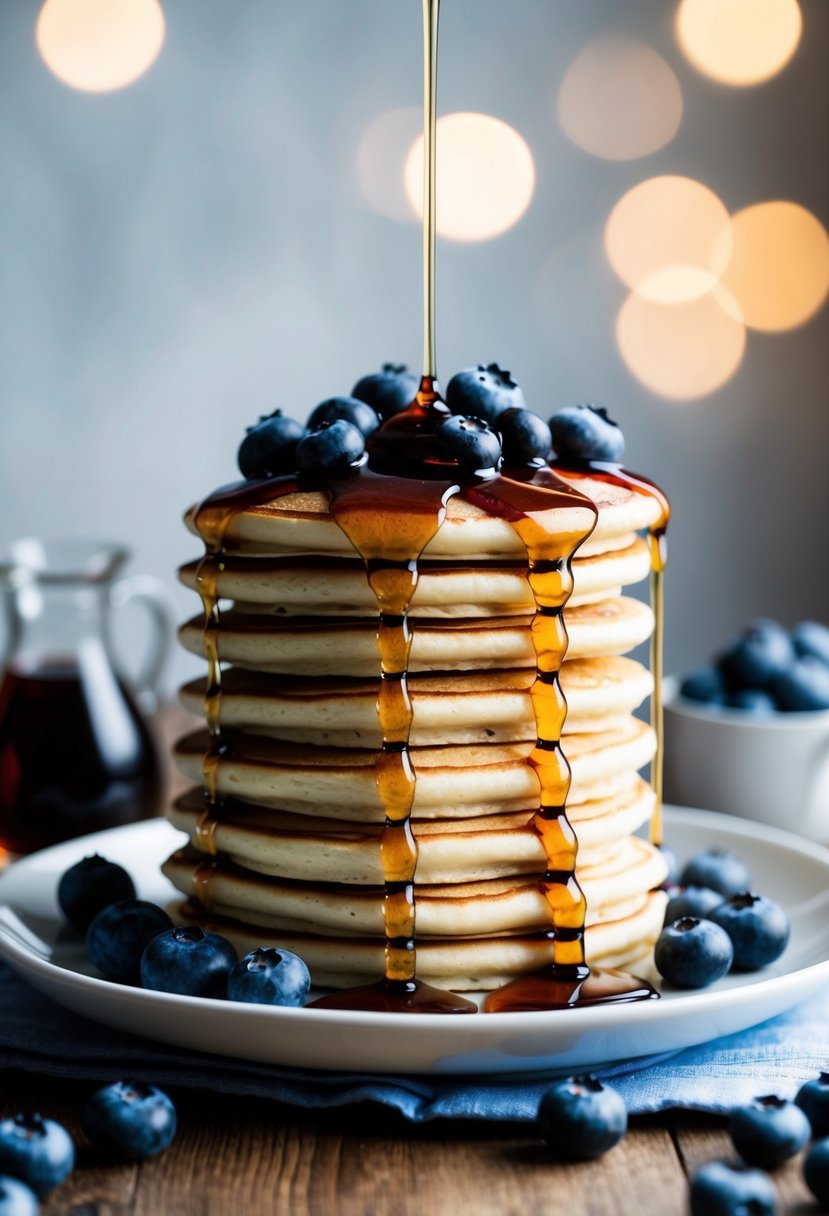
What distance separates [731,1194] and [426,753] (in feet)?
1.37

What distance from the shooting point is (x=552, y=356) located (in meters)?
3.13

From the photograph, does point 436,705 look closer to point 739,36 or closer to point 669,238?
point 669,238

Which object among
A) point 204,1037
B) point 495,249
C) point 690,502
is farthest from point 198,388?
point 204,1037

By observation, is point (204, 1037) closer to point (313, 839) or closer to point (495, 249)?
point (313, 839)

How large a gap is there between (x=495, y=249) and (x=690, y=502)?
0.75 meters

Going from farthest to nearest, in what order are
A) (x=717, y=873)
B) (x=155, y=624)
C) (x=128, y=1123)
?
(x=155, y=624), (x=717, y=873), (x=128, y=1123)

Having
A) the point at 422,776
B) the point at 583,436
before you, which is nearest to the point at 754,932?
the point at 422,776

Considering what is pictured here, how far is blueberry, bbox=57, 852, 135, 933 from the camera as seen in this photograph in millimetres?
1256

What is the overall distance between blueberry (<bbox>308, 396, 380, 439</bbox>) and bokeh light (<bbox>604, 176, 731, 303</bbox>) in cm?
204

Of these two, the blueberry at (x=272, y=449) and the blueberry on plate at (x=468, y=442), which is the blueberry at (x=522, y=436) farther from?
the blueberry at (x=272, y=449)

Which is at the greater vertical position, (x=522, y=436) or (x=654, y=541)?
(x=522, y=436)

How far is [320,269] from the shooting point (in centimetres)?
312

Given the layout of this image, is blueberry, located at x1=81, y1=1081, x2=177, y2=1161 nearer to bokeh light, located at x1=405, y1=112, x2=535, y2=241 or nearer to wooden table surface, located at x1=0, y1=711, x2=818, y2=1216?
wooden table surface, located at x1=0, y1=711, x2=818, y2=1216

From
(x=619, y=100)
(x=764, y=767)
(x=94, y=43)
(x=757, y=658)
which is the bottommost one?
(x=764, y=767)
